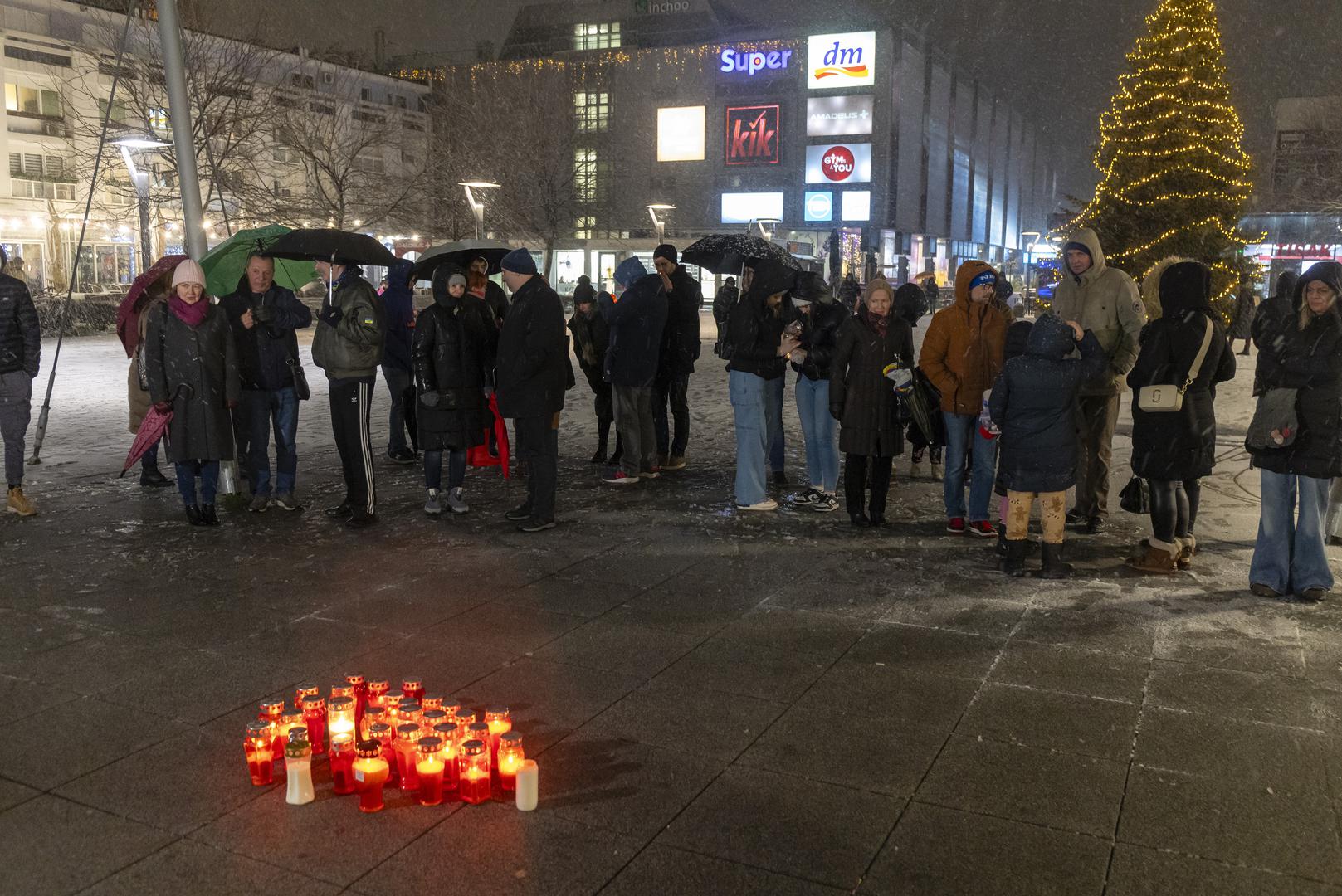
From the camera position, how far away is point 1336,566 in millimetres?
6703

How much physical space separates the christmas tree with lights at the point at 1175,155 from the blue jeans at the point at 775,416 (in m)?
17.4

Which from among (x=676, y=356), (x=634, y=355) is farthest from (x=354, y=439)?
(x=676, y=356)

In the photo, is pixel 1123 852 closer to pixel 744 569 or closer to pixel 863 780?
pixel 863 780

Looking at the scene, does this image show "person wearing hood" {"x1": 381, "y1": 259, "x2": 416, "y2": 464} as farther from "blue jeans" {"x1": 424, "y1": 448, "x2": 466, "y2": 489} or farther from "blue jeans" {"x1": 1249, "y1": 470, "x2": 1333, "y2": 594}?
"blue jeans" {"x1": 1249, "y1": 470, "x2": 1333, "y2": 594}

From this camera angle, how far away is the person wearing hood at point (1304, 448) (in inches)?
225

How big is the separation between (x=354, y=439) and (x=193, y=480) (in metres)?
1.11

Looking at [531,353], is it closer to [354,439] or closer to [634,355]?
[354,439]

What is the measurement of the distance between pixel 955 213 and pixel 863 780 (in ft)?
302

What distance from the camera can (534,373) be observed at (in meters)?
7.45

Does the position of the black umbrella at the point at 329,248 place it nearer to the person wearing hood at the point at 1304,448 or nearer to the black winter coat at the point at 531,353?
the black winter coat at the point at 531,353

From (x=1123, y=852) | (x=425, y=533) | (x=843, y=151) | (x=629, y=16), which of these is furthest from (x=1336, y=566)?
(x=629, y=16)

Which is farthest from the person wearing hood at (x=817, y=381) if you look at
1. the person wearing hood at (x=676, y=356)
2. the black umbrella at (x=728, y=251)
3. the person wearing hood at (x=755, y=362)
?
the black umbrella at (x=728, y=251)

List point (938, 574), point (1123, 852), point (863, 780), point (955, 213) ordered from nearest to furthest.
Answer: point (1123, 852)
point (863, 780)
point (938, 574)
point (955, 213)

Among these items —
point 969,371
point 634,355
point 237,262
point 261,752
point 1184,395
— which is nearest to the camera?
point 261,752
